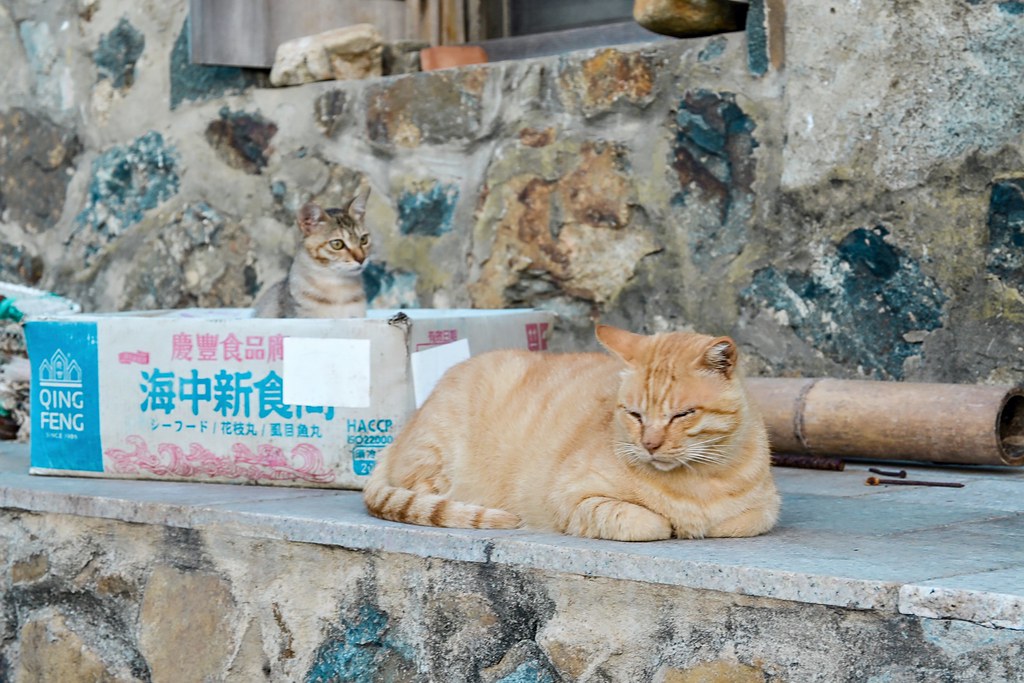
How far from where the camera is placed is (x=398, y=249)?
511 cm

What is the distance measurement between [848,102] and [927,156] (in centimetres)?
30

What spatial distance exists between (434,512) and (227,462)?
1.00m

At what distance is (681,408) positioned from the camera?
9.45 feet

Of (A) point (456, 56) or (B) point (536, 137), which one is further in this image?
(A) point (456, 56)

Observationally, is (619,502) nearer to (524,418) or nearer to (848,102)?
(524,418)

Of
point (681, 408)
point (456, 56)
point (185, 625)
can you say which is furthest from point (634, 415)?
point (456, 56)

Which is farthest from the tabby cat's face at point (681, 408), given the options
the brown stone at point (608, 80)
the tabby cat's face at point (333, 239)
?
the tabby cat's face at point (333, 239)

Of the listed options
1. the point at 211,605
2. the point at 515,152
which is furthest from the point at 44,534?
the point at 515,152

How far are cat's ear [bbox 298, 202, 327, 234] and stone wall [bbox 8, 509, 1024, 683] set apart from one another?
4.47 ft

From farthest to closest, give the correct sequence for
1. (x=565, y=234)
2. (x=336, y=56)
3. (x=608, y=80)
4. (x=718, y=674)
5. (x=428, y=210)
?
(x=336, y=56)
(x=428, y=210)
(x=565, y=234)
(x=608, y=80)
(x=718, y=674)

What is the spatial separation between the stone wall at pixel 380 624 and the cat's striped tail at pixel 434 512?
112 mm

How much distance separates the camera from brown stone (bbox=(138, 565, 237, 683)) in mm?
3381

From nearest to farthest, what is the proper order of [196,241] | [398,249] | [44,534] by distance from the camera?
1. [44,534]
2. [398,249]
3. [196,241]

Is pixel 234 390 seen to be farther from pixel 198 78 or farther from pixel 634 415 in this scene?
pixel 198 78
